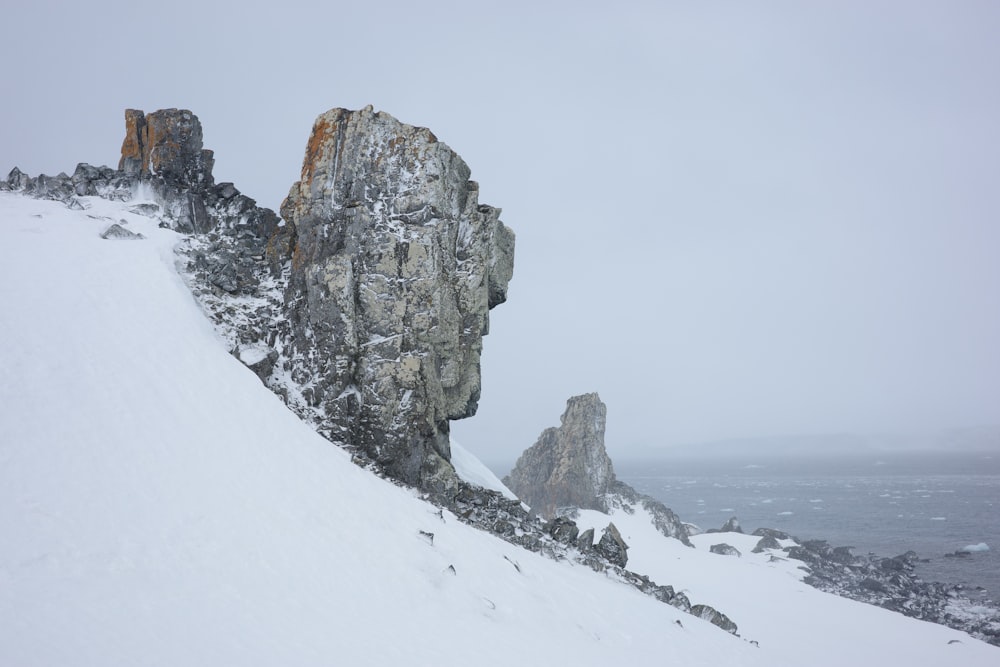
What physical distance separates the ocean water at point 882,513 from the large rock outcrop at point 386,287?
144 feet

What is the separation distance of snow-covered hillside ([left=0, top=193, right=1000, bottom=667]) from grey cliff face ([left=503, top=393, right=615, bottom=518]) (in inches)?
1157

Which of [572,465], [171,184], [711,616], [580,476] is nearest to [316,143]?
[171,184]

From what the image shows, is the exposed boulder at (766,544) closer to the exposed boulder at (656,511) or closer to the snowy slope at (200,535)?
the exposed boulder at (656,511)

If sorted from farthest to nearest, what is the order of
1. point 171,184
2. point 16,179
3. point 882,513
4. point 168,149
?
point 882,513
point 168,149
point 171,184
point 16,179

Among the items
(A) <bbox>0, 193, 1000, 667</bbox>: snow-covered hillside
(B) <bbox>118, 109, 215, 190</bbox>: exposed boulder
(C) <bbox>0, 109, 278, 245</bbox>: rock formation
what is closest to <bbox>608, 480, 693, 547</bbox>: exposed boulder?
(A) <bbox>0, 193, 1000, 667</bbox>: snow-covered hillside

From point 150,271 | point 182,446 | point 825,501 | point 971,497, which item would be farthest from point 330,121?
point 971,497

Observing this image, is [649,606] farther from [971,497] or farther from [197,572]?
[971,497]

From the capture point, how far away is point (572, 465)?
49.3m

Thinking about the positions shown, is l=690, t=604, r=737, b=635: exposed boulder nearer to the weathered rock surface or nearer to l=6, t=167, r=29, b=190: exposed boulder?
the weathered rock surface

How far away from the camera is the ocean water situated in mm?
47469

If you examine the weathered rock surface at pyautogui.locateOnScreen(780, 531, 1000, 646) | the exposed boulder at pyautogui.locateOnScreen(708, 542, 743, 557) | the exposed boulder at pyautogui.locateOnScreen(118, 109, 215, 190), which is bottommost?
the weathered rock surface at pyautogui.locateOnScreen(780, 531, 1000, 646)

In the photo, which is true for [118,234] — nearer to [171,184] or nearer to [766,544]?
[171,184]

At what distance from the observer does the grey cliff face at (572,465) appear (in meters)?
49.0

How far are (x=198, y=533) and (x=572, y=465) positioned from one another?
4281cm
